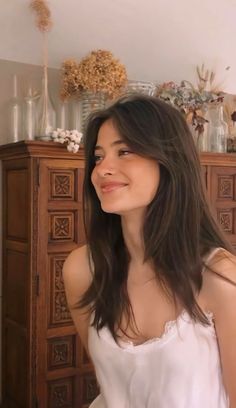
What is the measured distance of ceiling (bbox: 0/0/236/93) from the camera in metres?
2.61

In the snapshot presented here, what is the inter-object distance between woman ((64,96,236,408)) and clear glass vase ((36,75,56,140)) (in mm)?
1110

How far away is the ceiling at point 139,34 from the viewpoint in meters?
2.61

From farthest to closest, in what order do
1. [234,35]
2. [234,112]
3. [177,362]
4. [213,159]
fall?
[234,35] < [234,112] < [213,159] < [177,362]

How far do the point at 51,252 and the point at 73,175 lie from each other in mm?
378

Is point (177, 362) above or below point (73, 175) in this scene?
below

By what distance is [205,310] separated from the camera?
1140 mm

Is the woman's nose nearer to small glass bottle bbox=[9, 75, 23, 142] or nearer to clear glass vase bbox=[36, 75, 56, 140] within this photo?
clear glass vase bbox=[36, 75, 56, 140]

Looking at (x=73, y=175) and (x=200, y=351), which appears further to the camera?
(x=73, y=175)

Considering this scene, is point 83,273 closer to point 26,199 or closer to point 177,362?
point 177,362

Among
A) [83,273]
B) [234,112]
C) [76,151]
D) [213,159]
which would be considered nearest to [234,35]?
[234,112]

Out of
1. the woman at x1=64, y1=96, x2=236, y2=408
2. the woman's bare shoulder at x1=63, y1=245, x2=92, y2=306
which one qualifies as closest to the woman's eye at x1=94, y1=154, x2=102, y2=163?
the woman at x1=64, y1=96, x2=236, y2=408

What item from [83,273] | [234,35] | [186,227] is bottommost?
[83,273]

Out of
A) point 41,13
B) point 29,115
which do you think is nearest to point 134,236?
point 29,115

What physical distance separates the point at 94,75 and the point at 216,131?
874mm
